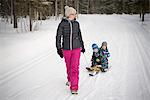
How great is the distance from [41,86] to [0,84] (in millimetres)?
1210

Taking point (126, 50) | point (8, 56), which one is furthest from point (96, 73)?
point (126, 50)

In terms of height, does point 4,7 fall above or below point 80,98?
above

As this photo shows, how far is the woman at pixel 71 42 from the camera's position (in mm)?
6801

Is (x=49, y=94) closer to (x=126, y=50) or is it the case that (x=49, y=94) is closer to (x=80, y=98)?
(x=80, y=98)

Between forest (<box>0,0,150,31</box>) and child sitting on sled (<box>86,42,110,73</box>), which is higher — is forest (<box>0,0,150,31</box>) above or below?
above

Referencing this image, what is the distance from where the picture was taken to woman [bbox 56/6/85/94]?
680 centimetres

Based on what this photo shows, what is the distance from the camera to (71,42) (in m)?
6.88

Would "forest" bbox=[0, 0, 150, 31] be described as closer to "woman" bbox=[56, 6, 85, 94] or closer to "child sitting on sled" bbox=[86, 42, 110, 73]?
"child sitting on sled" bbox=[86, 42, 110, 73]

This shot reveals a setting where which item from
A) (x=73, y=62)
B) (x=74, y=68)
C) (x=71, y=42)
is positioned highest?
(x=71, y=42)

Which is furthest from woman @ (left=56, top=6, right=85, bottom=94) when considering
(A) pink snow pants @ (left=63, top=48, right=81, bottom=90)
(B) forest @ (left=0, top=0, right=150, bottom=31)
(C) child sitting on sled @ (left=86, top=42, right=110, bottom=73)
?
(B) forest @ (left=0, top=0, right=150, bottom=31)

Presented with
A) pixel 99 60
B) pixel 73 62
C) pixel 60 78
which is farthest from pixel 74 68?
pixel 99 60

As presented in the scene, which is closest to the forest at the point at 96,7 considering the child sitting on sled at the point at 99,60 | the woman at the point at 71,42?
the child sitting on sled at the point at 99,60

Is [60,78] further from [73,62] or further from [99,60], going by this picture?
[73,62]

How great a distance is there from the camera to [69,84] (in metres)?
7.70
